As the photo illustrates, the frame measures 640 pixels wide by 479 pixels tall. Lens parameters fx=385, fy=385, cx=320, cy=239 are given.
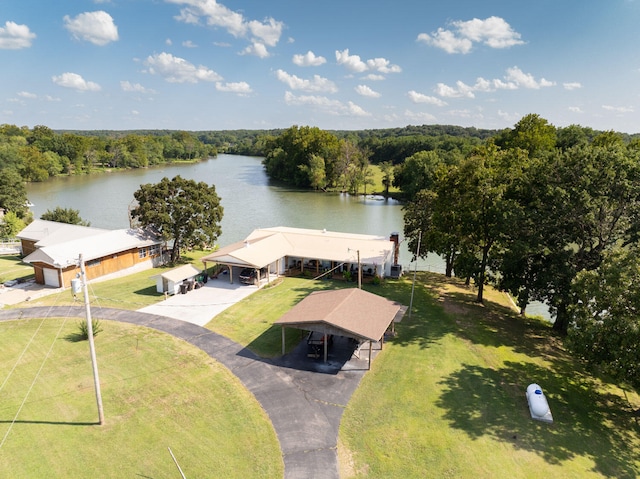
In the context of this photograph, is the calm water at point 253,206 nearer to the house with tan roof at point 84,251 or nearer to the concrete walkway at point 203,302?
the house with tan roof at point 84,251

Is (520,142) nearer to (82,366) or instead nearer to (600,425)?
(600,425)

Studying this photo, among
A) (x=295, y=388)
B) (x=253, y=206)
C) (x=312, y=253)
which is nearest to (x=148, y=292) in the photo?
(x=312, y=253)

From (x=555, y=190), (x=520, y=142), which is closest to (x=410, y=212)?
(x=555, y=190)

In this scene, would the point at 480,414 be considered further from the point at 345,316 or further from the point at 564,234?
the point at 564,234

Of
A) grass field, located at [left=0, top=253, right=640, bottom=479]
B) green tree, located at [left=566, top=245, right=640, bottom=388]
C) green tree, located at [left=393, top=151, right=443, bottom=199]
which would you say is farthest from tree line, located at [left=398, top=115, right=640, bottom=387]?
green tree, located at [left=393, top=151, right=443, bottom=199]

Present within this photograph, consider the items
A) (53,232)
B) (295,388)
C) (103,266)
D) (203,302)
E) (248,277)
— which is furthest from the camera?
(53,232)

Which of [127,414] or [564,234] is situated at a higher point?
[564,234]

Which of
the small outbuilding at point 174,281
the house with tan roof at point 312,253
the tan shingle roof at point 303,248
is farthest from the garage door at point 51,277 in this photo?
the tan shingle roof at point 303,248
